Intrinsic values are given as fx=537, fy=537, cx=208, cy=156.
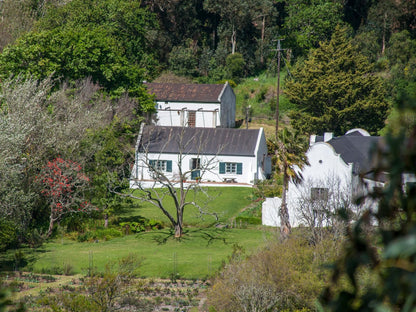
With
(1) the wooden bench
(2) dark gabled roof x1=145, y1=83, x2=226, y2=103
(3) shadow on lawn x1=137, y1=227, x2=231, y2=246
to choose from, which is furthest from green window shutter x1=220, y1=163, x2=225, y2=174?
(2) dark gabled roof x1=145, y1=83, x2=226, y2=103

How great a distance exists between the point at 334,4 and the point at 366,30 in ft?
18.0

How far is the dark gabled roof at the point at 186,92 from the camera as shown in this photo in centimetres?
5850

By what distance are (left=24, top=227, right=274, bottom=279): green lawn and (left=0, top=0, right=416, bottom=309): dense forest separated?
8.98ft

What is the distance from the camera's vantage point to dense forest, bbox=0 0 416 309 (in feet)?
101

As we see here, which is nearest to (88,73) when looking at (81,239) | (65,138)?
(65,138)

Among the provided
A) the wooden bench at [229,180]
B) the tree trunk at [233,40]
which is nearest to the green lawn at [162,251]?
the wooden bench at [229,180]

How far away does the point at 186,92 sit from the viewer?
5944cm

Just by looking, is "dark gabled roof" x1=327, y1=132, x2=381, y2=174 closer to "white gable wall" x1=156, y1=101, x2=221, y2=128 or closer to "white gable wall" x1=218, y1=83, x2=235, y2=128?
"white gable wall" x1=156, y1=101, x2=221, y2=128

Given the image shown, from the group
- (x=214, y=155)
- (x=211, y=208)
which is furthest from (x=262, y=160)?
(x=211, y=208)

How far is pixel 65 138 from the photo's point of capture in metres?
33.6

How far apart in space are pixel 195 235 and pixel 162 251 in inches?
143

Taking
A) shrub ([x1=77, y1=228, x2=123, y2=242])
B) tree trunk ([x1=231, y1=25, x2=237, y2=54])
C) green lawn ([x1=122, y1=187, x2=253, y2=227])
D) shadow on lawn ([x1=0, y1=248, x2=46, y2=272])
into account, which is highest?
tree trunk ([x1=231, y1=25, x2=237, y2=54])

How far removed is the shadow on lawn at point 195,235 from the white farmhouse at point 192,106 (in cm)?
2749

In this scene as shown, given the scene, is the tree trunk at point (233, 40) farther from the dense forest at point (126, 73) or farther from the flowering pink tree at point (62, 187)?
the flowering pink tree at point (62, 187)
